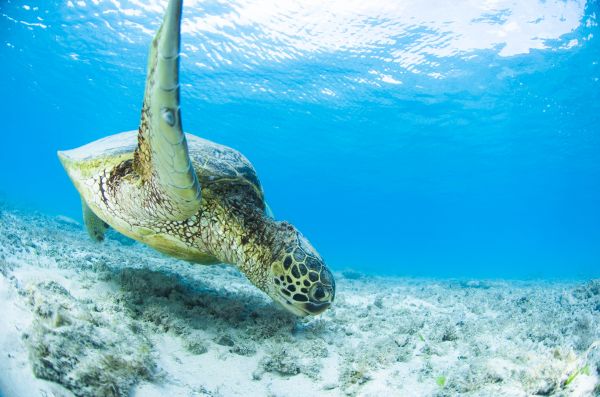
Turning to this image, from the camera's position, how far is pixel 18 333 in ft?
5.31

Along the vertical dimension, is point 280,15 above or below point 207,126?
below

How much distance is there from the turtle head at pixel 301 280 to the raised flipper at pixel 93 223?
367cm

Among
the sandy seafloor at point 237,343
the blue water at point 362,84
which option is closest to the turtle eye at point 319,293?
the sandy seafloor at point 237,343

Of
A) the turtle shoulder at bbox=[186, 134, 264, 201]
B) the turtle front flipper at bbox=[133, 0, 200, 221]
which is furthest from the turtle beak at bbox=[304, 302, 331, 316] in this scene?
→ the turtle shoulder at bbox=[186, 134, 264, 201]

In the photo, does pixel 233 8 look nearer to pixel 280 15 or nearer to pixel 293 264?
pixel 280 15

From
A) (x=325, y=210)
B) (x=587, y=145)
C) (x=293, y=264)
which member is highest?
(x=325, y=210)

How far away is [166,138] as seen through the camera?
1863 millimetres

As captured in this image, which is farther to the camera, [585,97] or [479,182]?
[479,182]

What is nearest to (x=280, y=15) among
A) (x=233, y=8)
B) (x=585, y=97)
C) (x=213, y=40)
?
(x=233, y=8)

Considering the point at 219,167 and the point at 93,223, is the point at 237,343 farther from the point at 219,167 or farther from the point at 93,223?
the point at 93,223

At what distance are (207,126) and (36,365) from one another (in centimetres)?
3488

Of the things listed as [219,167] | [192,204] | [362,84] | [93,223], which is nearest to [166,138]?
[192,204]

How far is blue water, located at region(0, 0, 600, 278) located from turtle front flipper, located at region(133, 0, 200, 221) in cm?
1485

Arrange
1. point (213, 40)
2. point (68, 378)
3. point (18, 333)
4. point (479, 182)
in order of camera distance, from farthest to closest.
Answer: point (479, 182), point (213, 40), point (18, 333), point (68, 378)
